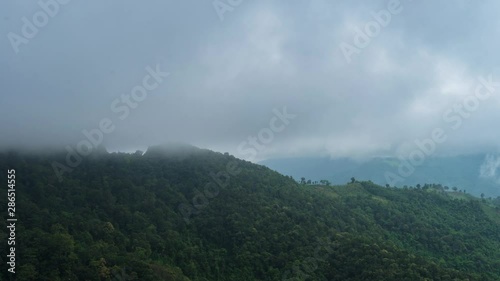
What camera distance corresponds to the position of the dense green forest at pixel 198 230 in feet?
184

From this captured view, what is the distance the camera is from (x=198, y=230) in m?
79.7

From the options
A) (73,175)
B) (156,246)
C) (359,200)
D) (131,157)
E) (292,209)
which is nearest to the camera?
(156,246)

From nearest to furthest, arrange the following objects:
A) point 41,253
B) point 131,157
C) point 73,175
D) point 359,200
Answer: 1. point 41,253
2. point 73,175
3. point 131,157
4. point 359,200

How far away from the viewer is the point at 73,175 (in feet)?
260

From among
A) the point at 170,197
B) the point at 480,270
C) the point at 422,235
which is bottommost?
the point at 480,270

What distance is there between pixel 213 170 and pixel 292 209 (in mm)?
20239

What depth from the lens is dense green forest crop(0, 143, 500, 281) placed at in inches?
2210

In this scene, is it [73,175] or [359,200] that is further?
[359,200]

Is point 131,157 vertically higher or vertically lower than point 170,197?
higher

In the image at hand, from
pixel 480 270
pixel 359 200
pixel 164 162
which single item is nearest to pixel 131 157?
pixel 164 162

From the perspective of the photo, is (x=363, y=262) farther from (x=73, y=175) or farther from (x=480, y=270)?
(x=73, y=175)

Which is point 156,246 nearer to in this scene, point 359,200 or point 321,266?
point 321,266

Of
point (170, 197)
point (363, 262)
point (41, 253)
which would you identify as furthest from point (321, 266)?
point (41, 253)

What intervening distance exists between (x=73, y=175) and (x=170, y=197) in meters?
17.5
